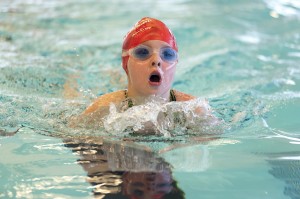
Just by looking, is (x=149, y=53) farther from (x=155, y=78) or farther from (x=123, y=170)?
(x=123, y=170)

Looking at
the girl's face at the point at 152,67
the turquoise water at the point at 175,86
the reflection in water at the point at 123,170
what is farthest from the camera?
the girl's face at the point at 152,67

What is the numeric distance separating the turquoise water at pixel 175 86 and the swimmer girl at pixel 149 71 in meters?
0.17

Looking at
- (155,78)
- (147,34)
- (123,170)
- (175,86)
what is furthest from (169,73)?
(175,86)

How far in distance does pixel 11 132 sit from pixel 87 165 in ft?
2.10

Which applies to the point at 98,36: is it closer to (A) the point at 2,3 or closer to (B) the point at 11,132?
(A) the point at 2,3

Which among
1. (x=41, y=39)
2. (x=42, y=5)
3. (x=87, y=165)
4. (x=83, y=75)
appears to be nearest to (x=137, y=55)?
(x=87, y=165)

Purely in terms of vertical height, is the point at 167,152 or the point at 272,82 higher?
the point at 272,82

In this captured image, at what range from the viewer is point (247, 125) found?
2.92 metres

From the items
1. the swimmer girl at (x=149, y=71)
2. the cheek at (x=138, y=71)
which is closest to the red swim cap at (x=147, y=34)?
the swimmer girl at (x=149, y=71)

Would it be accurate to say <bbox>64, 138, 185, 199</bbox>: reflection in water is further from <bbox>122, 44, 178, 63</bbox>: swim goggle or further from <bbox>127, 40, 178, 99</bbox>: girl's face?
<bbox>122, 44, 178, 63</bbox>: swim goggle

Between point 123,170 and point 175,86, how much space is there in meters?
2.17

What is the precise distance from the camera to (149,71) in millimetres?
2641

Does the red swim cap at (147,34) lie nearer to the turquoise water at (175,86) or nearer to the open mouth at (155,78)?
the open mouth at (155,78)

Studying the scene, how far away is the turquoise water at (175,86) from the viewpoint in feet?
6.99
